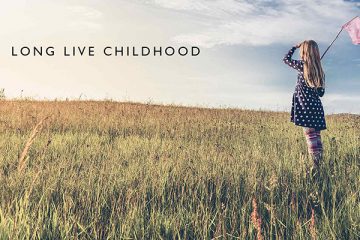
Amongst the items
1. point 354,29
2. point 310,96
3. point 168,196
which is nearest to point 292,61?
point 310,96

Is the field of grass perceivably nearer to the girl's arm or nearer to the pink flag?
the girl's arm

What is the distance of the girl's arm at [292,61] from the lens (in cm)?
616

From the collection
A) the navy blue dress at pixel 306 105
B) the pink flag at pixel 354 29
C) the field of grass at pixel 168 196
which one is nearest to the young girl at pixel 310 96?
the navy blue dress at pixel 306 105

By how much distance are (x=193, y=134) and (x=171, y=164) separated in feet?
13.1

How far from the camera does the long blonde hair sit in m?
5.92

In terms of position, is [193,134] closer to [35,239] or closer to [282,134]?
[282,134]

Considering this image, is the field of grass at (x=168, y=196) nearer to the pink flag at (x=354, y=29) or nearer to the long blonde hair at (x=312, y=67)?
the long blonde hair at (x=312, y=67)

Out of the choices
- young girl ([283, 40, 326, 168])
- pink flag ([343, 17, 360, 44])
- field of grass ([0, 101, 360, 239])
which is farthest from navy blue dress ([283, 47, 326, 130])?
pink flag ([343, 17, 360, 44])

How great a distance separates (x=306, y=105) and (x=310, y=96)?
17 centimetres

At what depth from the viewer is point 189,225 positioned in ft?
10.1

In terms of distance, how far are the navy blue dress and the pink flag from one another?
848 millimetres

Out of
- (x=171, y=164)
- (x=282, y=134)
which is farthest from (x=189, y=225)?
(x=282, y=134)

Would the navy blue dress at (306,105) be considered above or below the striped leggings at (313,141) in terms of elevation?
above

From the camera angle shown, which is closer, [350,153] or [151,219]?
[151,219]
